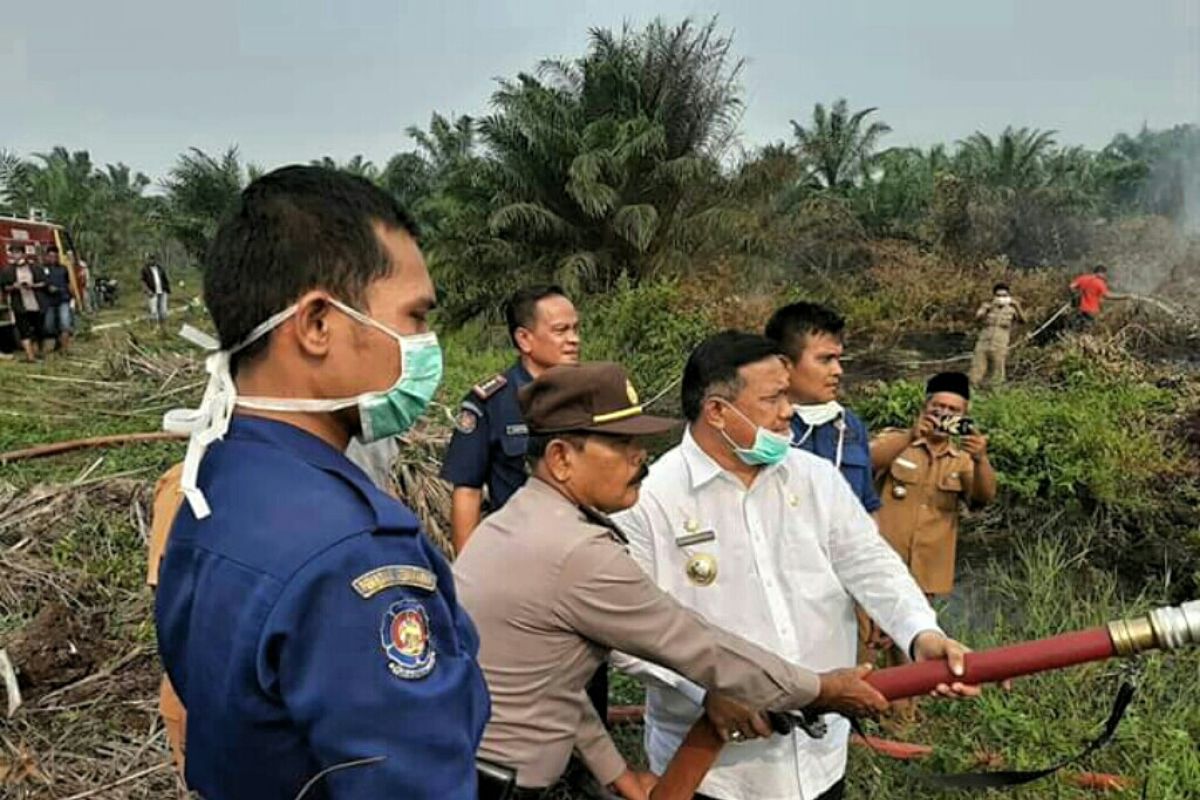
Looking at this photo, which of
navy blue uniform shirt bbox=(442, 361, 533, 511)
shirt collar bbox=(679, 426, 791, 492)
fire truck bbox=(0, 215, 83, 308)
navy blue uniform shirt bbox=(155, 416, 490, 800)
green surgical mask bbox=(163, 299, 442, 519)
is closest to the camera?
navy blue uniform shirt bbox=(155, 416, 490, 800)

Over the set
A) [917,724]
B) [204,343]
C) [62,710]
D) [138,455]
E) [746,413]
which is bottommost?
[917,724]

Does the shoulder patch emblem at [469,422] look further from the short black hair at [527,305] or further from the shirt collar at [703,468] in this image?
the shirt collar at [703,468]

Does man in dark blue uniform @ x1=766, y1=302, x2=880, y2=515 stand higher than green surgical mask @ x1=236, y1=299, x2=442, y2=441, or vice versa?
green surgical mask @ x1=236, y1=299, x2=442, y2=441

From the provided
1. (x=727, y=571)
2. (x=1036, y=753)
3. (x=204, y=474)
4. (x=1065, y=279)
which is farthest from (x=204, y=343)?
(x=1065, y=279)

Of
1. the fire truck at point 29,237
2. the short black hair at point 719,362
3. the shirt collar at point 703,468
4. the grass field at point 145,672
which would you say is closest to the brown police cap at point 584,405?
the shirt collar at point 703,468

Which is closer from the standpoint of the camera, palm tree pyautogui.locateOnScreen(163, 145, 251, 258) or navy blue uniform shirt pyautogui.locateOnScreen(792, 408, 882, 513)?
navy blue uniform shirt pyautogui.locateOnScreen(792, 408, 882, 513)

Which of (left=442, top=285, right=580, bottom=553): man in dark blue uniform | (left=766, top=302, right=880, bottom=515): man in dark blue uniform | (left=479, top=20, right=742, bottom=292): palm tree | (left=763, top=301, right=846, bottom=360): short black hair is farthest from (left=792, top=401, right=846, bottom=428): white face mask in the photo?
(left=479, top=20, right=742, bottom=292): palm tree

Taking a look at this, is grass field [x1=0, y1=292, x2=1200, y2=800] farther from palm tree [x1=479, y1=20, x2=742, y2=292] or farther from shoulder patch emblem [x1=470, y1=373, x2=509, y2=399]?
palm tree [x1=479, y1=20, x2=742, y2=292]

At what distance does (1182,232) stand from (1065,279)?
576 centimetres

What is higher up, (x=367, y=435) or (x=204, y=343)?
(x=204, y=343)

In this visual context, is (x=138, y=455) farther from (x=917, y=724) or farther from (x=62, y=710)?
(x=917, y=724)

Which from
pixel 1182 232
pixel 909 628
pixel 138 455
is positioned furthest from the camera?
pixel 1182 232

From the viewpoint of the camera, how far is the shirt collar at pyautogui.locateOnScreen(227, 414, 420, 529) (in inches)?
40.5

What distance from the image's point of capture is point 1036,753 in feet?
10.3
